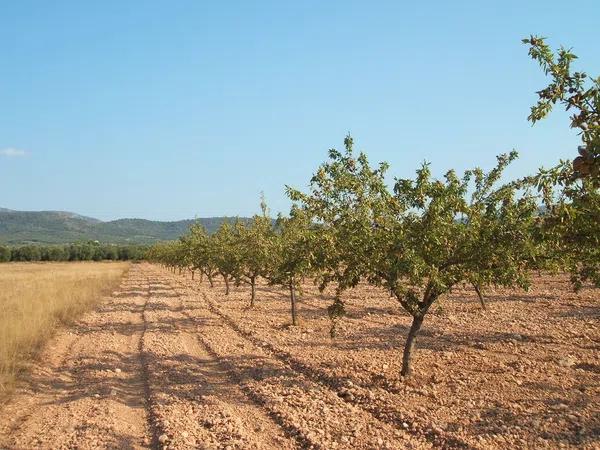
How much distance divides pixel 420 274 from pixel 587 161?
5.18 metres

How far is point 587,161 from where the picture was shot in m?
4.41

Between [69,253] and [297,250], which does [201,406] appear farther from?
[69,253]

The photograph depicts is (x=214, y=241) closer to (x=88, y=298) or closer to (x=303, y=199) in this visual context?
(x=88, y=298)

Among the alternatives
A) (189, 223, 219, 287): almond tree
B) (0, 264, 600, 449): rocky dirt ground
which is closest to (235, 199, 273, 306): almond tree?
(0, 264, 600, 449): rocky dirt ground

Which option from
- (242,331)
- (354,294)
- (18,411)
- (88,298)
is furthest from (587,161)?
(88,298)

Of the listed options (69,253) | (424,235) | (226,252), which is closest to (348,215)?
(424,235)

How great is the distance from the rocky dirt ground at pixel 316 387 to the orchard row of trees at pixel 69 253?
115 metres

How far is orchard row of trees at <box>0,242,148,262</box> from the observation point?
395ft

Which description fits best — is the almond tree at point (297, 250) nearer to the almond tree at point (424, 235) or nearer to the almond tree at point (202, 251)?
the almond tree at point (424, 235)

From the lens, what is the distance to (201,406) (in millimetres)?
9617

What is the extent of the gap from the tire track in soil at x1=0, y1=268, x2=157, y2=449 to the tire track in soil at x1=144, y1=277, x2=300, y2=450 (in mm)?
430

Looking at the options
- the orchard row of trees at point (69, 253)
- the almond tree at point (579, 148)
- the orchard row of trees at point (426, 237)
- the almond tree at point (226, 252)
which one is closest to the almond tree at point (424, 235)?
the orchard row of trees at point (426, 237)

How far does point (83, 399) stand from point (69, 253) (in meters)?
129

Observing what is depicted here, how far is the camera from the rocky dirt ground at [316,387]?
8.04 meters
